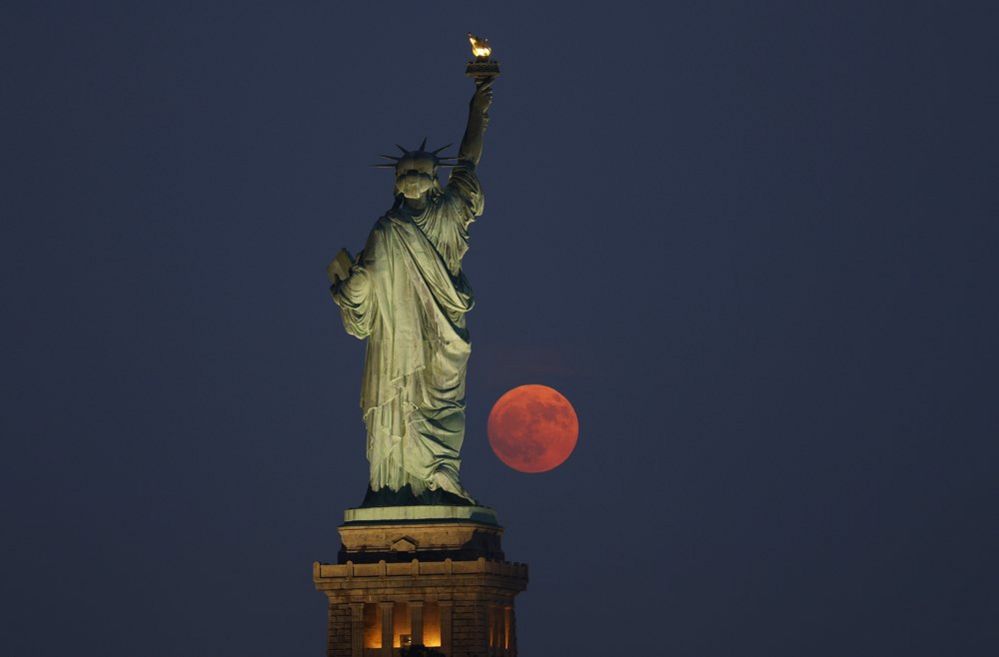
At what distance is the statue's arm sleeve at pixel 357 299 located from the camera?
73.4 meters

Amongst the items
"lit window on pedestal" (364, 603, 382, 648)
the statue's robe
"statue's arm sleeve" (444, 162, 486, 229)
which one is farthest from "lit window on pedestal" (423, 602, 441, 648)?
"statue's arm sleeve" (444, 162, 486, 229)

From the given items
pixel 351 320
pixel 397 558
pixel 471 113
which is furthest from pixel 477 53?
pixel 397 558

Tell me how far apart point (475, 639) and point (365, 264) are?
8261 mm

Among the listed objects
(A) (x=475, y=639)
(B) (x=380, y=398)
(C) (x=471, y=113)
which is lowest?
(A) (x=475, y=639)

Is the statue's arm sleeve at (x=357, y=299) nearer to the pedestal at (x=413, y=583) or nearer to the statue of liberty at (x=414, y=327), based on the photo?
the statue of liberty at (x=414, y=327)

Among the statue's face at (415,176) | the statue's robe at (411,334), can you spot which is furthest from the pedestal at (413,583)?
the statue's face at (415,176)

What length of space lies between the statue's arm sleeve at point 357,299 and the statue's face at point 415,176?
1.84m

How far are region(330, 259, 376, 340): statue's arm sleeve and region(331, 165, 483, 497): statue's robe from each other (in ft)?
0.07

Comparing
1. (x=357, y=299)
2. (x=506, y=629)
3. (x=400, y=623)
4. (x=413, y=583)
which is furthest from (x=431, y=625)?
(x=357, y=299)

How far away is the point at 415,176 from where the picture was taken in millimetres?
73438

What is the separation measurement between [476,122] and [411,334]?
4.80m

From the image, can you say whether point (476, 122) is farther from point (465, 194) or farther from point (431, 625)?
point (431, 625)

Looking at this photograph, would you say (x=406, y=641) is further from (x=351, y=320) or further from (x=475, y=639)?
(x=351, y=320)

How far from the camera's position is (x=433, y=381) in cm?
7325
